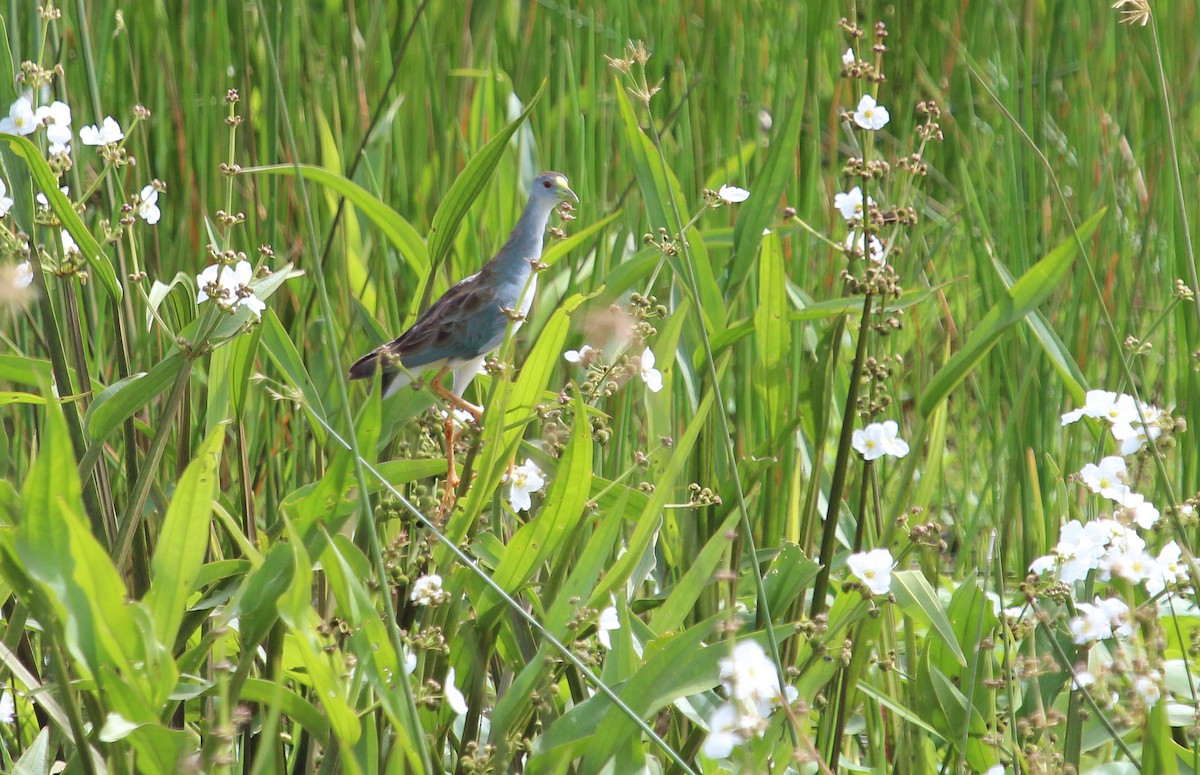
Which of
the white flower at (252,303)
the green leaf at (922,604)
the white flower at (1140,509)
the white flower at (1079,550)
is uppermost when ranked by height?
the white flower at (252,303)

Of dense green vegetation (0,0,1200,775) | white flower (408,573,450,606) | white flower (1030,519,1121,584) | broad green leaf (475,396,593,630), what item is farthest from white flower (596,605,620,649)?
white flower (1030,519,1121,584)

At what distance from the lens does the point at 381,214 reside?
84.3 inches

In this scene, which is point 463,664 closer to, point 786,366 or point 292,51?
point 786,366

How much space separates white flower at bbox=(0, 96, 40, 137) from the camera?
1893 millimetres

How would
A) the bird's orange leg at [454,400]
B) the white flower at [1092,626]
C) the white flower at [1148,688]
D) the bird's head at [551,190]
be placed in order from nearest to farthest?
the white flower at [1148,688] → the white flower at [1092,626] → the bird's orange leg at [454,400] → the bird's head at [551,190]

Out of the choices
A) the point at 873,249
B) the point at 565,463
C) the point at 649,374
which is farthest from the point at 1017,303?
the point at 565,463

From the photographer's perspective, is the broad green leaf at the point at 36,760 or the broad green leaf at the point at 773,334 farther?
the broad green leaf at the point at 773,334

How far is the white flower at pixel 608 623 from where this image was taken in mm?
1740

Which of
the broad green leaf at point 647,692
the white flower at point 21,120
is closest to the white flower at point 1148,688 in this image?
the broad green leaf at point 647,692

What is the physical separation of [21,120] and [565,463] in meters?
1.00

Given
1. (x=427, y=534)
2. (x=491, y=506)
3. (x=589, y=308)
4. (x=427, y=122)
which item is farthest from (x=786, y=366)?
(x=427, y=122)

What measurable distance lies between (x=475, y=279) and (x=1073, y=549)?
128cm

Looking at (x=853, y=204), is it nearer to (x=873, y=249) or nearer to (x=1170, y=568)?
(x=873, y=249)

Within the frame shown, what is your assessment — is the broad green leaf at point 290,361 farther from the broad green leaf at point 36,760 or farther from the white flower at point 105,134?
the broad green leaf at point 36,760
